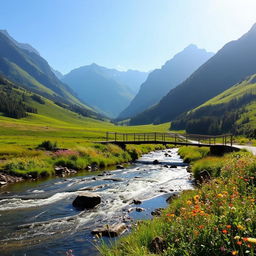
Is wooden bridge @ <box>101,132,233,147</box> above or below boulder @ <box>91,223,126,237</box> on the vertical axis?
above

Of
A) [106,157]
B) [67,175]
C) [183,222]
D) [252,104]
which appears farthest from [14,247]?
[252,104]

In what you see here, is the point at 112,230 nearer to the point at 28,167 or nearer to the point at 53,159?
the point at 28,167

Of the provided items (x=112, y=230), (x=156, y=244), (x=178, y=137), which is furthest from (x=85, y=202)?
(x=178, y=137)

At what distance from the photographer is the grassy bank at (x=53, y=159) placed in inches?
1268

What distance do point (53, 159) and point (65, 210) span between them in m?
20.7

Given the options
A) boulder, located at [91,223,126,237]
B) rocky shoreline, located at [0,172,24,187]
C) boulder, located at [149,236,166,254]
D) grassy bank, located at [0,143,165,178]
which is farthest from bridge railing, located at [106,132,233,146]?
boulder, located at [149,236,166,254]

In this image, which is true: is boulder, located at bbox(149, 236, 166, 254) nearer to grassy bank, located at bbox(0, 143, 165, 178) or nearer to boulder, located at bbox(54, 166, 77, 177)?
grassy bank, located at bbox(0, 143, 165, 178)

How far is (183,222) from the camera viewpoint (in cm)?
737

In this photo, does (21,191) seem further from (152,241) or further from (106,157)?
(106,157)

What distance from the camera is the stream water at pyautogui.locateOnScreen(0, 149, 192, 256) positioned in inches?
513

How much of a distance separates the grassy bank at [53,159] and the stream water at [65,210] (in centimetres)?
366

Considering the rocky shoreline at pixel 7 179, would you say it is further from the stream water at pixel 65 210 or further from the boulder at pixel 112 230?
the boulder at pixel 112 230

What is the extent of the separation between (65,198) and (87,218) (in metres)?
5.84

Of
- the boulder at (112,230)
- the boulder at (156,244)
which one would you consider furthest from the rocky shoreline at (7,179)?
the boulder at (156,244)
